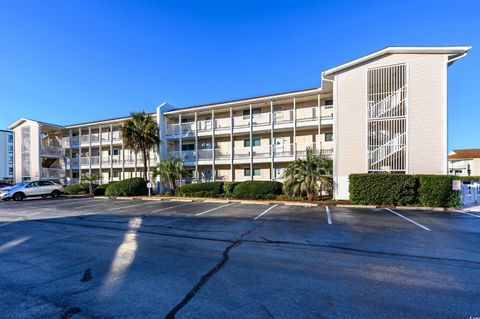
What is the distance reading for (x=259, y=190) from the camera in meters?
18.0

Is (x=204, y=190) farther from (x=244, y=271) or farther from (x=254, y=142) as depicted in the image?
(x=244, y=271)

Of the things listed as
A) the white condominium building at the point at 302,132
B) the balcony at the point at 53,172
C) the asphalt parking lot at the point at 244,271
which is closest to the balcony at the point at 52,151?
the white condominium building at the point at 302,132

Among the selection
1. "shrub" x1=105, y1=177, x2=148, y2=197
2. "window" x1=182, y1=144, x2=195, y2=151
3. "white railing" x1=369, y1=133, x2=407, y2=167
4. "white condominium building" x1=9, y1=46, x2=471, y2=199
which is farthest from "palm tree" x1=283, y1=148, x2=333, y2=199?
"shrub" x1=105, y1=177, x2=148, y2=197

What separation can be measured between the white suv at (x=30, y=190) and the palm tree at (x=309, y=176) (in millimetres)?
21962

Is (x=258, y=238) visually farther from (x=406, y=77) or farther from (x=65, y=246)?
(x=406, y=77)

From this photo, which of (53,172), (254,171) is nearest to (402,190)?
(254,171)

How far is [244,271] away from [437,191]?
13.8 metres

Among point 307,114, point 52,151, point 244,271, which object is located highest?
point 307,114

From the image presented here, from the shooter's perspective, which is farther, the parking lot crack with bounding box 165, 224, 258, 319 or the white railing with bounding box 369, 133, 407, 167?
the white railing with bounding box 369, 133, 407, 167

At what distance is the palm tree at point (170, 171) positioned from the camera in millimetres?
21203

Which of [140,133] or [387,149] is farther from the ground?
[140,133]

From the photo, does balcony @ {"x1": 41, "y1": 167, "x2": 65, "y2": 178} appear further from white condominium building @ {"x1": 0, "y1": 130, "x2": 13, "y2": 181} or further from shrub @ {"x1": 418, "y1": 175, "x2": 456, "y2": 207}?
shrub @ {"x1": 418, "y1": 175, "x2": 456, "y2": 207}

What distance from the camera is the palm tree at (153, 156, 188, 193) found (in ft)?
69.6

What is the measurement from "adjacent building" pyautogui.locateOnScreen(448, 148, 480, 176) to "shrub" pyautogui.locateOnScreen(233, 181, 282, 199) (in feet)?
168
